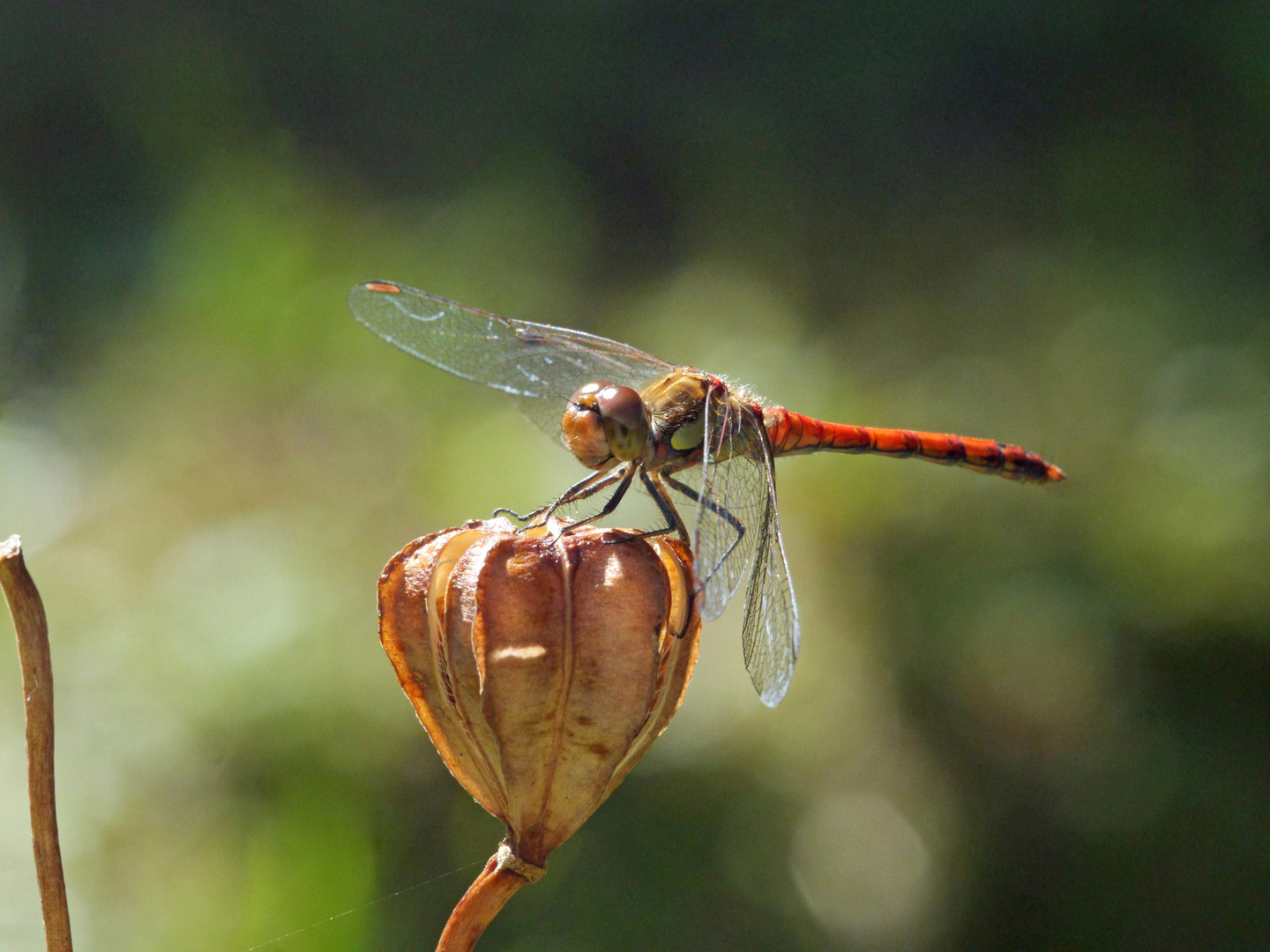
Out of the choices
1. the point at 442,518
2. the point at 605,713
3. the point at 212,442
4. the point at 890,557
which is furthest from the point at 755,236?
the point at 605,713

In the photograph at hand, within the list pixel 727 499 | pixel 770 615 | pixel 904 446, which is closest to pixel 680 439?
pixel 727 499

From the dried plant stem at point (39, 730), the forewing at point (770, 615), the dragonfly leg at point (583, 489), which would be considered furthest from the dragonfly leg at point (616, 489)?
the dried plant stem at point (39, 730)

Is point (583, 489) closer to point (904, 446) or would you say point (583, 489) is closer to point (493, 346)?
point (493, 346)

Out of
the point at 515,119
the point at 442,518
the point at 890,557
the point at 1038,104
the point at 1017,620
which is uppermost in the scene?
the point at 515,119

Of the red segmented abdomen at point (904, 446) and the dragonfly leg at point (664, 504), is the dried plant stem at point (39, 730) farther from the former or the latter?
the red segmented abdomen at point (904, 446)

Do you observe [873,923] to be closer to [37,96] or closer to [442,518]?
[442,518]

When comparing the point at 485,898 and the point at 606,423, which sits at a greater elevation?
the point at 606,423

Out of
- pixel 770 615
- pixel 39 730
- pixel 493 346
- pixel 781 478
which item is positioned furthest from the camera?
pixel 781 478
